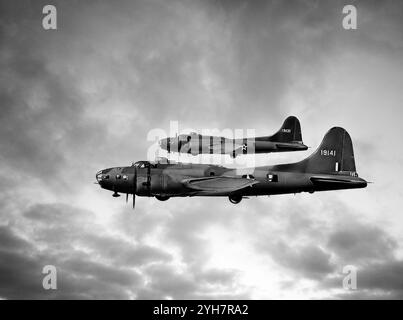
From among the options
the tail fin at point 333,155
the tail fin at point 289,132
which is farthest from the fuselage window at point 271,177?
the tail fin at point 289,132

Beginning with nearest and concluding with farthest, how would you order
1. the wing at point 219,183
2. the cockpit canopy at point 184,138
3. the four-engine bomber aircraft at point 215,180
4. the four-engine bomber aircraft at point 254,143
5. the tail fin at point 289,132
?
the wing at point 219,183 < the four-engine bomber aircraft at point 215,180 < the four-engine bomber aircraft at point 254,143 < the tail fin at point 289,132 < the cockpit canopy at point 184,138

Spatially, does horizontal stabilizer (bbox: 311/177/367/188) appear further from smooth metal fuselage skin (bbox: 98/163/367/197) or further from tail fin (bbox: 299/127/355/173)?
tail fin (bbox: 299/127/355/173)

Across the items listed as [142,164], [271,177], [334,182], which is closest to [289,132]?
[334,182]

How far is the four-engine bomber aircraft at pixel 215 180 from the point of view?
37.7 m

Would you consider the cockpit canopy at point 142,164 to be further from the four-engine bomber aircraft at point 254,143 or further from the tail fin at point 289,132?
the tail fin at point 289,132

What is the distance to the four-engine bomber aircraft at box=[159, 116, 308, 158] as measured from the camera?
55438 millimetres

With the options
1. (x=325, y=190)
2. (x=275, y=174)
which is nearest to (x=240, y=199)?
(x=275, y=174)

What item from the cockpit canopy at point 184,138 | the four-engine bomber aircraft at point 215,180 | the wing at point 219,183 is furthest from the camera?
the cockpit canopy at point 184,138

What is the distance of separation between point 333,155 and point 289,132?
16191 millimetres

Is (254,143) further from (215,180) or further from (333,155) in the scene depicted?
(215,180)

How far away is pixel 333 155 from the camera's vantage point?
40188 millimetres

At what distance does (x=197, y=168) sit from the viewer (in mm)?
38594

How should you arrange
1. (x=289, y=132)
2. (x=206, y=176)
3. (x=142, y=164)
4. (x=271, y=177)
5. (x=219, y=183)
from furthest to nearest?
(x=289, y=132), (x=142, y=164), (x=206, y=176), (x=271, y=177), (x=219, y=183)

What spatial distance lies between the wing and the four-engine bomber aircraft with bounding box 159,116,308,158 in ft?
57.6
